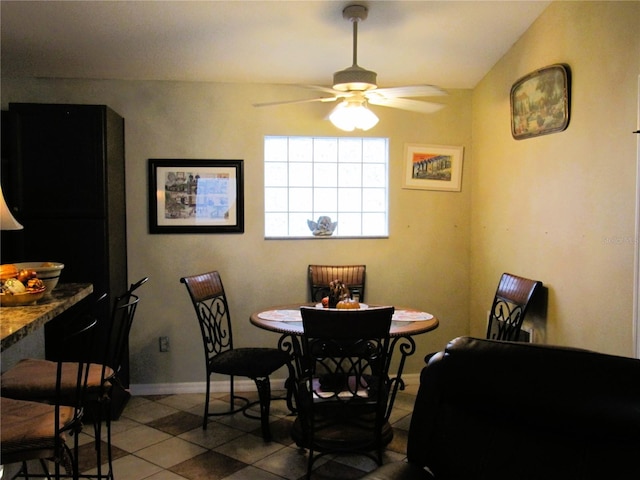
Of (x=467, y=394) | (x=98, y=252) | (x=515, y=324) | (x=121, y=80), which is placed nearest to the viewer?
(x=467, y=394)

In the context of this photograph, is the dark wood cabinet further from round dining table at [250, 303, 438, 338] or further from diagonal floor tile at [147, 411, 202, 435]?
round dining table at [250, 303, 438, 338]

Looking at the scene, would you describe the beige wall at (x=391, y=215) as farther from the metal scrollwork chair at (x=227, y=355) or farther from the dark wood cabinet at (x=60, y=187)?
the dark wood cabinet at (x=60, y=187)

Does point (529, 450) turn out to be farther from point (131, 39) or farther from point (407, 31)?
point (131, 39)

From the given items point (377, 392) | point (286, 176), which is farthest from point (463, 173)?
point (377, 392)

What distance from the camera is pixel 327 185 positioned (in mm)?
4480

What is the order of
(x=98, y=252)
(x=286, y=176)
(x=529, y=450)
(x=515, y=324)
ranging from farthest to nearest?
1. (x=286, y=176)
2. (x=98, y=252)
3. (x=515, y=324)
4. (x=529, y=450)

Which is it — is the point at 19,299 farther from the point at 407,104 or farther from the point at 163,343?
the point at 407,104

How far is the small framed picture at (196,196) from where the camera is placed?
4.17m

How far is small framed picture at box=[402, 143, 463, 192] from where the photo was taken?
439 cm

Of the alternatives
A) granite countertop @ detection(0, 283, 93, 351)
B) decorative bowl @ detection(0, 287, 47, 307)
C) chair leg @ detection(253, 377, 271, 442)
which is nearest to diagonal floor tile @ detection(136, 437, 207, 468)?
chair leg @ detection(253, 377, 271, 442)

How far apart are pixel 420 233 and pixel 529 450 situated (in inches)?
118

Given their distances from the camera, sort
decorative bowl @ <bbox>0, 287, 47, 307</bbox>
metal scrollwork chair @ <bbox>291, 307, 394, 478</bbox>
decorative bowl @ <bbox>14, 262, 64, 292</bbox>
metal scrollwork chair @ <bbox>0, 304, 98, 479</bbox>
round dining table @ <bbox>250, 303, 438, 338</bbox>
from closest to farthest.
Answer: metal scrollwork chair @ <bbox>0, 304, 98, 479</bbox>
decorative bowl @ <bbox>0, 287, 47, 307</bbox>
decorative bowl @ <bbox>14, 262, 64, 292</bbox>
metal scrollwork chair @ <bbox>291, 307, 394, 478</bbox>
round dining table @ <bbox>250, 303, 438, 338</bbox>

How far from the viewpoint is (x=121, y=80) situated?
4.09 meters

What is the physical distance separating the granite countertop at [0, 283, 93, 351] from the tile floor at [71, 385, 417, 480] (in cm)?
A: 108
